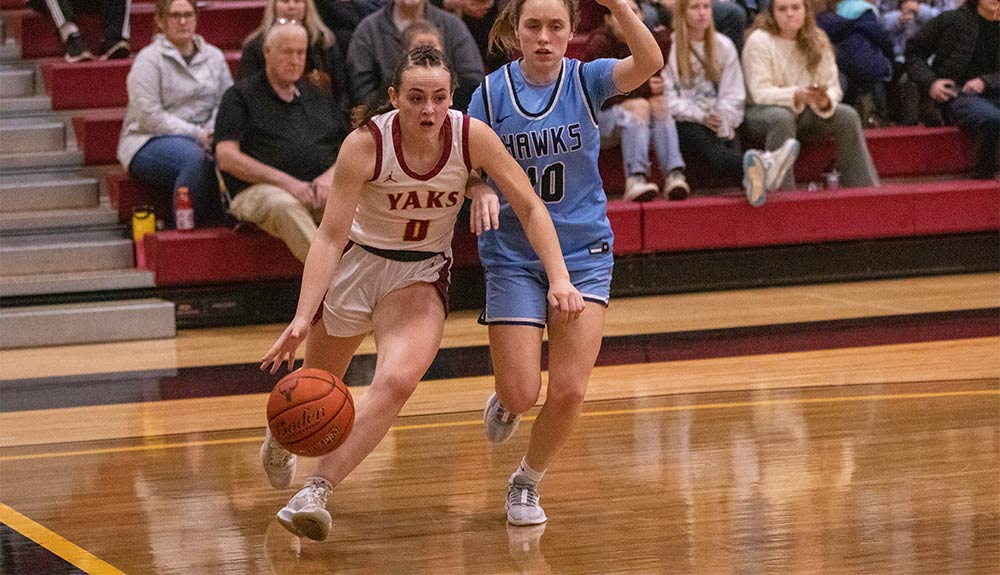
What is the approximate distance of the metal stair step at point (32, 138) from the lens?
8.55 meters

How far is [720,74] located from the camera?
27.5 feet

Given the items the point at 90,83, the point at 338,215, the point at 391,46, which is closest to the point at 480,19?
the point at 391,46

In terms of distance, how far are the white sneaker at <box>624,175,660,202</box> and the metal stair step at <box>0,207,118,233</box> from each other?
292cm

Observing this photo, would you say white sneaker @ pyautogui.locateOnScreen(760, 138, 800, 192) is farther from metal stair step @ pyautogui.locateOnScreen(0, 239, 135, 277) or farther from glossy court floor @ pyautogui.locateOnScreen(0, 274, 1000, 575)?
metal stair step @ pyautogui.locateOnScreen(0, 239, 135, 277)

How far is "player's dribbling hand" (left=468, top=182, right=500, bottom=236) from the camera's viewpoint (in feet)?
13.3

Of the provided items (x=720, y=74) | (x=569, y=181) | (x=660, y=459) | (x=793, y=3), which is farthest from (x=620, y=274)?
(x=569, y=181)

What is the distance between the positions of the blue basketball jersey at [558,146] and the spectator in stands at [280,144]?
3.09m

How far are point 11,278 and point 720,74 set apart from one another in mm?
4136

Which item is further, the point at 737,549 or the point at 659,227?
the point at 659,227

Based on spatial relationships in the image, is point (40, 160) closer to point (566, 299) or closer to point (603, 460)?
point (603, 460)

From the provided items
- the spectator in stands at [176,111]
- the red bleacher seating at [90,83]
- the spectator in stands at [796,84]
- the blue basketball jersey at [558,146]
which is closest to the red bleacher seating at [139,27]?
the red bleacher seating at [90,83]

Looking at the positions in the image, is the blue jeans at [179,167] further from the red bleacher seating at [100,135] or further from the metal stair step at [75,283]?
the red bleacher seating at [100,135]

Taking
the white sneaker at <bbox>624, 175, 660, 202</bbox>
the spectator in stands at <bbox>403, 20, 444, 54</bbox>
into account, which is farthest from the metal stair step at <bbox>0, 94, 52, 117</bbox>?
the white sneaker at <bbox>624, 175, 660, 202</bbox>

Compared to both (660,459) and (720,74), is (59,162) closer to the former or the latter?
Result: (720,74)
